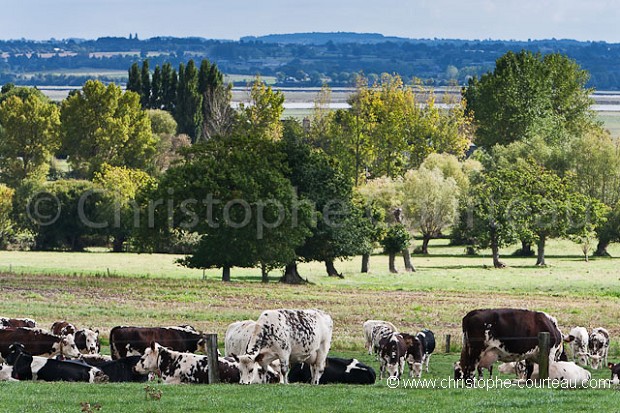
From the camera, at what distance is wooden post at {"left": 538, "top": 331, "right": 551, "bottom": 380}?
25.1m

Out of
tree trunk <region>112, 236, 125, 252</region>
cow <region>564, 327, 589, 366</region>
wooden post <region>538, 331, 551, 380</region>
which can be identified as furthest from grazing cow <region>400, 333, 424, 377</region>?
tree trunk <region>112, 236, 125, 252</region>

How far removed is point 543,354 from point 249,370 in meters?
5.71

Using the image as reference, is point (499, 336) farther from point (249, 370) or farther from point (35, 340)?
point (35, 340)

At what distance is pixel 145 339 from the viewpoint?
105ft

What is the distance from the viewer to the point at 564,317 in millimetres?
48312

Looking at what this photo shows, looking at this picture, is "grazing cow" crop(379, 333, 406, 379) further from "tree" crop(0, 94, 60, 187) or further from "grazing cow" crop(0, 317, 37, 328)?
"tree" crop(0, 94, 60, 187)

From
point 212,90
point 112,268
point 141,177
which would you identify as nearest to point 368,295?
point 112,268

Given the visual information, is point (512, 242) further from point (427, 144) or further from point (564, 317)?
point (427, 144)

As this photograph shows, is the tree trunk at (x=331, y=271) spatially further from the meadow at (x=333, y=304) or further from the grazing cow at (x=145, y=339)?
the grazing cow at (x=145, y=339)

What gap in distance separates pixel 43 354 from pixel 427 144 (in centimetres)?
12313

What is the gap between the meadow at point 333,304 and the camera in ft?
74.9

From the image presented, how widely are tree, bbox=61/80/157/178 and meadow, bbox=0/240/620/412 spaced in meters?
41.3

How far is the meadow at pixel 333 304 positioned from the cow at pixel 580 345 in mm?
2444

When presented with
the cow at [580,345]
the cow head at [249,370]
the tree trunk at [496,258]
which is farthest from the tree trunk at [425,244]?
the cow head at [249,370]
